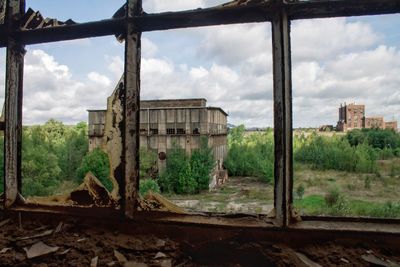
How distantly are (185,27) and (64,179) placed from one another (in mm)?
20532

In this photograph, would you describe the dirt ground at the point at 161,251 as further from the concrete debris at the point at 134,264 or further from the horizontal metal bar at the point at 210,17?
the horizontal metal bar at the point at 210,17

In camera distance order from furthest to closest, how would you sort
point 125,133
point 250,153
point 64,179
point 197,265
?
point 250,153 < point 64,179 < point 125,133 < point 197,265

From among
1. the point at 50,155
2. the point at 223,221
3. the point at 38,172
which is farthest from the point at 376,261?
the point at 50,155

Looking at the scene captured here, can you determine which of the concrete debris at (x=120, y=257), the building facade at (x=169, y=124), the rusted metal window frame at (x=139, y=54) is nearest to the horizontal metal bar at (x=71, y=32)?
the rusted metal window frame at (x=139, y=54)

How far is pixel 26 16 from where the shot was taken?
208cm

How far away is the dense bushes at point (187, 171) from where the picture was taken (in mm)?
20609

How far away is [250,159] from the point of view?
29.3 m

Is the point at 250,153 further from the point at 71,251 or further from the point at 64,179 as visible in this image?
the point at 71,251

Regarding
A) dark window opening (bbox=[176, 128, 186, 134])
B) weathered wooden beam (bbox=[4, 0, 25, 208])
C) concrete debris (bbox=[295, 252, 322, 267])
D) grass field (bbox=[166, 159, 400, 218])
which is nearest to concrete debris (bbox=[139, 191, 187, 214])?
concrete debris (bbox=[295, 252, 322, 267])

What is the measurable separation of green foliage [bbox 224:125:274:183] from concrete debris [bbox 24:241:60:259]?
2407 centimetres

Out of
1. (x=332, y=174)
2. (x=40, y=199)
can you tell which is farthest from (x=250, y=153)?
(x=40, y=199)

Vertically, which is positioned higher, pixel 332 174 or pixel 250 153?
pixel 250 153

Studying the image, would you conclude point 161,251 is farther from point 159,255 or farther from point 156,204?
point 156,204

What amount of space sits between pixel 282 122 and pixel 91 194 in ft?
3.80
